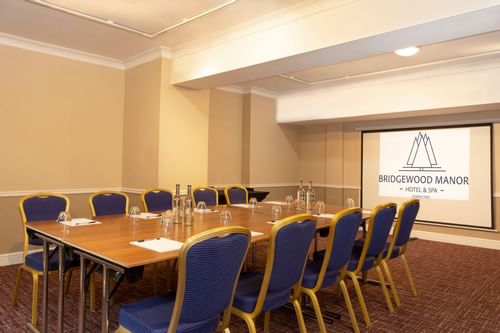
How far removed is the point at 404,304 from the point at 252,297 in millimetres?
2003

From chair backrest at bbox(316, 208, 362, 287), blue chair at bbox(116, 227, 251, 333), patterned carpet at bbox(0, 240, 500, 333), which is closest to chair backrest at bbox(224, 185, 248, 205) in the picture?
patterned carpet at bbox(0, 240, 500, 333)

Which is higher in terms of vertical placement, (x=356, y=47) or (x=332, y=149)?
(x=356, y=47)

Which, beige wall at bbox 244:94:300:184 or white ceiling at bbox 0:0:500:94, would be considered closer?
white ceiling at bbox 0:0:500:94

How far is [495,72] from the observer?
16.6ft

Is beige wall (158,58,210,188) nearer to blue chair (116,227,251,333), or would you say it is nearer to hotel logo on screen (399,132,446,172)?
blue chair (116,227,251,333)

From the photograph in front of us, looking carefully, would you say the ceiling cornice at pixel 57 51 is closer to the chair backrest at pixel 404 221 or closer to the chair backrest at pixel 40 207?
the chair backrest at pixel 40 207

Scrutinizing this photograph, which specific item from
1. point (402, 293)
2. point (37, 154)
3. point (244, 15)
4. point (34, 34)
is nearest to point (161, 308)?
point (402, 293)

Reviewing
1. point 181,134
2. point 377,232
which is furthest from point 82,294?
point 181,134

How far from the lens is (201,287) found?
1.69 m

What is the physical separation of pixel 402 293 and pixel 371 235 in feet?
4.11

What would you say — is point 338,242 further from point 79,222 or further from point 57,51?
point 57,51

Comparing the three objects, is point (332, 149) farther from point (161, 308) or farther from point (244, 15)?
point (161, 308)

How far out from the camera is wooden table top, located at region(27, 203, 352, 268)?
1907 millimetres

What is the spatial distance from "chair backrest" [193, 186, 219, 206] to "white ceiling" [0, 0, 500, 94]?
150 centimetres
